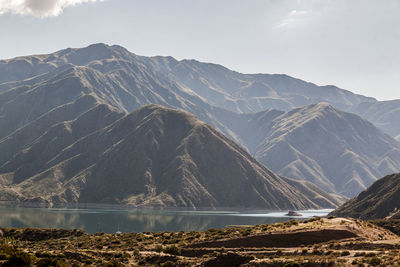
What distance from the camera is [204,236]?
83.2 m

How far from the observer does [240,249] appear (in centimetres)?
7025

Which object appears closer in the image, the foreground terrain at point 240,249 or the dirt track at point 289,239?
the foreground terrain at point 240,249

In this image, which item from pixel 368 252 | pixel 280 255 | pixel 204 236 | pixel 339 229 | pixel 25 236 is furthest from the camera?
pixel 25 236

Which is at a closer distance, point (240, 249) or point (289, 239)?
point (240, 249)

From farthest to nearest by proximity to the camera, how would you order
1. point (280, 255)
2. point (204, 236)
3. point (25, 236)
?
point (25, 236), point (204, 236), point (280, 255)

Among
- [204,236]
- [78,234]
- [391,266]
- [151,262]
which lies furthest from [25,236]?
[391,266]

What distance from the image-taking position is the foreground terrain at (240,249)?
54.3 m

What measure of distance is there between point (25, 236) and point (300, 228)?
58.6m

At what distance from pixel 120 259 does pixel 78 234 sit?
160ft

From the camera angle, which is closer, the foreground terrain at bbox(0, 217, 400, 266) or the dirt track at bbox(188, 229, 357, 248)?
the foreground terrain at bbox(0, 217, 400, 266)

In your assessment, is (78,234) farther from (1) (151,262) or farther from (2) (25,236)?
(1) (151,262)

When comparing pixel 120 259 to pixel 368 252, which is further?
pixel 120 259

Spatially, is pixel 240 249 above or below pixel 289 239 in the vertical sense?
→ below

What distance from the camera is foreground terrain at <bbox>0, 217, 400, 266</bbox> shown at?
54.3 meters
